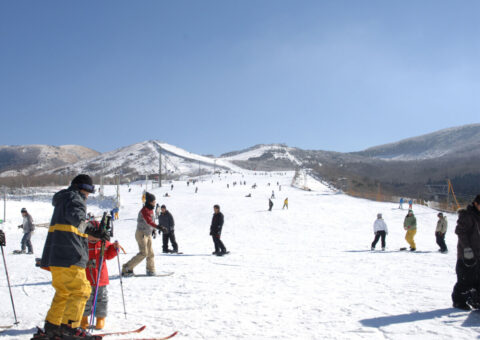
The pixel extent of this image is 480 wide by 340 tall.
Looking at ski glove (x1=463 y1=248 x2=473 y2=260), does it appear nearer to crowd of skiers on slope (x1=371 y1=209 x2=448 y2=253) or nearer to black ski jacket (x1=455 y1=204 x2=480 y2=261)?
black ski jacket (x1=455 y1=204 x2=480 y2=261)

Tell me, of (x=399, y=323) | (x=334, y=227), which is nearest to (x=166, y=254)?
(x=399, y=323)

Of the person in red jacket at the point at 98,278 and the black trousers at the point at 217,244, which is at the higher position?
the person in red jacket at the point at 98,278

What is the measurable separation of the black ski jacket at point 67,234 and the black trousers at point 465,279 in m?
5.06

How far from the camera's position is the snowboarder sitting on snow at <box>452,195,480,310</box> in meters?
5.29

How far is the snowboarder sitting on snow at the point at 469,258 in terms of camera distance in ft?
17.3

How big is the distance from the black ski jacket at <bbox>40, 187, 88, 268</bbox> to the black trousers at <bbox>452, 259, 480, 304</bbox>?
5.06 meters

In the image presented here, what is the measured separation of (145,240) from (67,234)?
3.97 m

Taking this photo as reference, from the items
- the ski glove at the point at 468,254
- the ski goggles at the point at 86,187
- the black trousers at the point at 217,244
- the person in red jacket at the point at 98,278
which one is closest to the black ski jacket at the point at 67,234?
the ski goggles at the point at 86,187

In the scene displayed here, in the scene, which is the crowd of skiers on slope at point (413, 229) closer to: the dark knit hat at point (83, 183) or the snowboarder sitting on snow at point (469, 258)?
the snowboarder sitting on snow at point (469, 258)

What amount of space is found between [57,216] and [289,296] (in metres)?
4.08

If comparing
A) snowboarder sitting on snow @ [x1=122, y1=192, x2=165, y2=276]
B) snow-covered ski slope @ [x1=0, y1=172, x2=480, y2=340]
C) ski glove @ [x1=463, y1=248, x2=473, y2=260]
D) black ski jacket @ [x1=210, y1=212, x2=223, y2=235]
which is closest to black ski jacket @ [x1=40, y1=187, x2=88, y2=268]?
snow-covered ski slope @ [x1=0, y1=172, x2=480, y2=340]

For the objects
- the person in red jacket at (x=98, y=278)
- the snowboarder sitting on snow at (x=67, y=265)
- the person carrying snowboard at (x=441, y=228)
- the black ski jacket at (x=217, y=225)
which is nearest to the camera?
the snowboarder sitting on snow at (x=67, y=265)

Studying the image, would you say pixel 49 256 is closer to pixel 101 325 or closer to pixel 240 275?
pixel 101 325

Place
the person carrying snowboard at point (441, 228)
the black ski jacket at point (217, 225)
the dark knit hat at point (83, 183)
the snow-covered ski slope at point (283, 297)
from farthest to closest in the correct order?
1. the person carrying snowboard at point (441, 228)
2. the black ski jacket at point (217, 225)
3. the snow-covered ski slope at point (283, 297)
4. the dark knit hat at point (83, 183)
